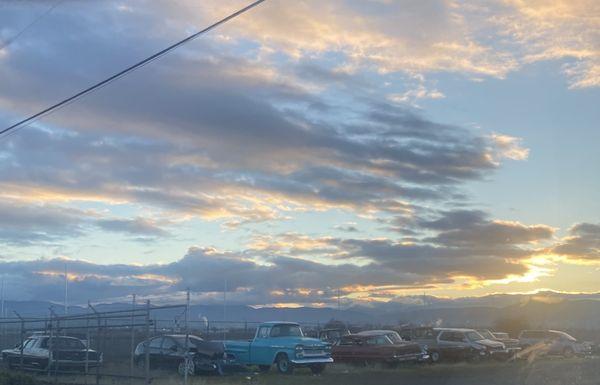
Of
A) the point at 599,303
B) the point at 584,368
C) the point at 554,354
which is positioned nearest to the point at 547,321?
the point at 599,303

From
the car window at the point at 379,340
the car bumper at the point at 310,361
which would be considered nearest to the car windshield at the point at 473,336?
the car window at the point at 379,340

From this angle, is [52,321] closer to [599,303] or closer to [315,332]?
[315,332]

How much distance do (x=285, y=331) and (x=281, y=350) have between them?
0.94m

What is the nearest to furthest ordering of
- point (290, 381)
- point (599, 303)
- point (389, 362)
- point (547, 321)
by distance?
1. point (290, 381)
2. point (389, 362)
3. point (547, 321)
4. point (599, 303)

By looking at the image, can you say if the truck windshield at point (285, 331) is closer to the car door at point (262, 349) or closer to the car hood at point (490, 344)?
the car door at point (262, 349)

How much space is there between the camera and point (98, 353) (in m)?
26.2

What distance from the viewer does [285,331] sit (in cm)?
3044

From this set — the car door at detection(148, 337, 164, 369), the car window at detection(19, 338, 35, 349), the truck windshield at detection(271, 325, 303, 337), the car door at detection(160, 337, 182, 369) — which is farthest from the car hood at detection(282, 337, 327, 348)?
the car window at detection(19, 338, 35, 349)

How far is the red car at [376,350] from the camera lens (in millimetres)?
32688

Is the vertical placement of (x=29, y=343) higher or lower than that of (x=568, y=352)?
higher

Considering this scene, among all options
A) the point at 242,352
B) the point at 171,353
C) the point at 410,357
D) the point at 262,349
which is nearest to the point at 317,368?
the point at 262,349

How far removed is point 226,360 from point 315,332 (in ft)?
Answer: 53.7

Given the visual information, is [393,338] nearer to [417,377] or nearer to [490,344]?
[417,377]

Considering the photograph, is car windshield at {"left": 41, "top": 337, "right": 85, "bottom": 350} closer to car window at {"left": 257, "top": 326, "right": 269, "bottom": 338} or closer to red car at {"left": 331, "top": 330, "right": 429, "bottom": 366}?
car window at {"left": 257, "top": 326, "right": 269, "bottom": 338}
